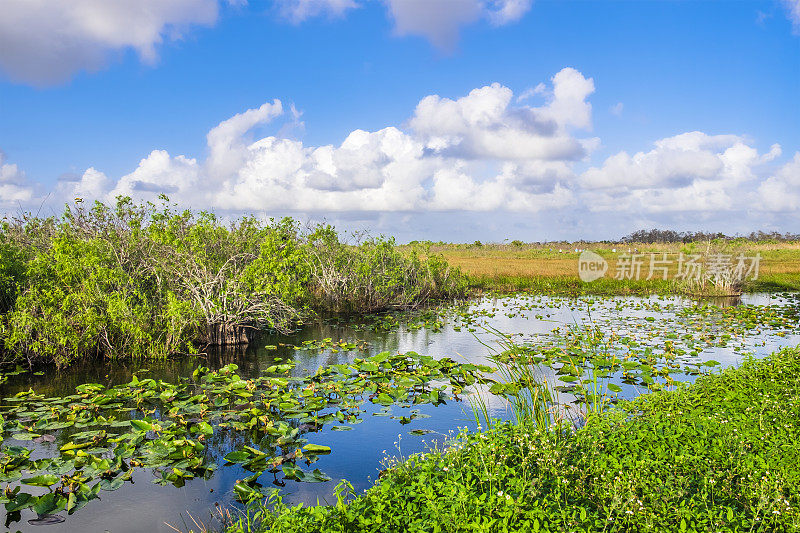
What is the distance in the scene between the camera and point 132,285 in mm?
11977

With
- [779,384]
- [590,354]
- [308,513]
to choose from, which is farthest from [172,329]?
[779,384]

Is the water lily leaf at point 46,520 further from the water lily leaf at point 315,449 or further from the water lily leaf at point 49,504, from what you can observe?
the water lily leaf at point 315,449

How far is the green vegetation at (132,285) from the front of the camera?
10180mm

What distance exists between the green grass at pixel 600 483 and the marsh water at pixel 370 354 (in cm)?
81

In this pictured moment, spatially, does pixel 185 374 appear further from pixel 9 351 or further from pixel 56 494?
pixel 56 494

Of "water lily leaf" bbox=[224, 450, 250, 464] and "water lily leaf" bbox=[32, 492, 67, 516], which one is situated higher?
"water lily leaf" bbox=[224, 450, 250, 464]

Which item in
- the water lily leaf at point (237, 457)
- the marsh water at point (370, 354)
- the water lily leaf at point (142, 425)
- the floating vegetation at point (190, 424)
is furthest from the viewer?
the water lily leaf at point (142, 425)

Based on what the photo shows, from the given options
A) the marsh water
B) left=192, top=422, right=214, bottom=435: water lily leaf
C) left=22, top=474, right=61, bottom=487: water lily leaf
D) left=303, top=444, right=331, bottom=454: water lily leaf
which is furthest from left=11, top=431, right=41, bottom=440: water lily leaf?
left=303, top=444, right=331, bottom=454: water lily leaf

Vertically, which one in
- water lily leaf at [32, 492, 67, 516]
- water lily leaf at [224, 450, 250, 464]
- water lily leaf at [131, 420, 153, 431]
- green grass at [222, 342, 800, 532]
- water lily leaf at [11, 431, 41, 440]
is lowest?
water lily leaf at [32, 492, 67, 516]

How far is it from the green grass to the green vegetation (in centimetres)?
725

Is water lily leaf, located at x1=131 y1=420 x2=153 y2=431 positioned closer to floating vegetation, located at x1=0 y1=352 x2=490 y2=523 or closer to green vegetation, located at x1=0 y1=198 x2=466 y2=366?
floating vegetation, located at x1=0 y1=352 x2=490 y2=523

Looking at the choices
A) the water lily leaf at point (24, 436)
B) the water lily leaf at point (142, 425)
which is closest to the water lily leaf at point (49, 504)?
the water lily leaf at point (142, 425)

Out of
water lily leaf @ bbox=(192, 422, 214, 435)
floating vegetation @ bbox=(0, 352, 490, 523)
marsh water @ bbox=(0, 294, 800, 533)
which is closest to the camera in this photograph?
marsh water @ bbox=(0, 294, 800, 533)

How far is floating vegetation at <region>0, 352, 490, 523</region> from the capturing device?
221 inches
